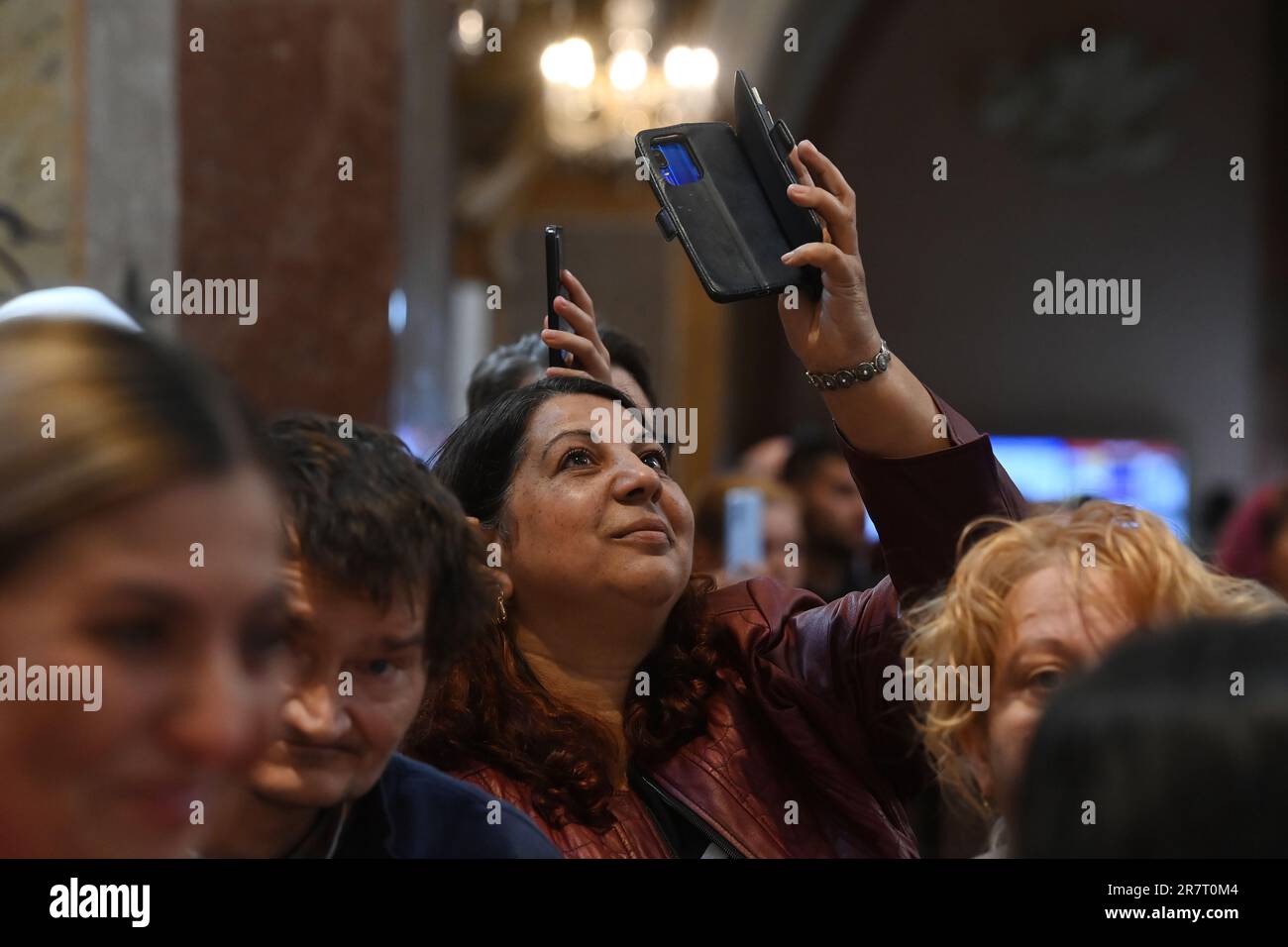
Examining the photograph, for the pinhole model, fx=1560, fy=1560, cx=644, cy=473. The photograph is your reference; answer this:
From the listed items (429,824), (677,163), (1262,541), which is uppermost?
(677,163)

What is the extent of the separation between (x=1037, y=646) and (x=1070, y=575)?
0.31 feet

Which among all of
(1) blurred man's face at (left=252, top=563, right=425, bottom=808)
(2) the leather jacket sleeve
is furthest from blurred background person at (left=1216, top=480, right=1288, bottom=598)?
(1) blurred man's face at (left=252, top=563, right=425, bottom=808)

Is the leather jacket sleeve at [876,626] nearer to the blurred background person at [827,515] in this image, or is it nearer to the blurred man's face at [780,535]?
the blurred man's face at [780,535]

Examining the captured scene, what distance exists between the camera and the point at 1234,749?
2.98 feet

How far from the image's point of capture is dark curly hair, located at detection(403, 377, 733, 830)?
1.90 m

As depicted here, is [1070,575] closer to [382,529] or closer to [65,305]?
[382,529]

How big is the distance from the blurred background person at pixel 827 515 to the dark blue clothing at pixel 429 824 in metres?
2.91

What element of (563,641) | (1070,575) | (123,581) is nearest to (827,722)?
(563,641)

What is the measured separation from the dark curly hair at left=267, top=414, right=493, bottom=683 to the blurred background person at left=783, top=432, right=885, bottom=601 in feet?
9.67

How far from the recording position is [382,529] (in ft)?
4.89

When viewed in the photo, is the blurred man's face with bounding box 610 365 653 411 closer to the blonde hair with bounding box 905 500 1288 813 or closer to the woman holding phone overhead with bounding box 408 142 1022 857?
the woman holding phone overhead with bounding box 408 142 1022 857

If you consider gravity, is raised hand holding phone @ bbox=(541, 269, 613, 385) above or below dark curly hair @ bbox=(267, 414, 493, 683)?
above
